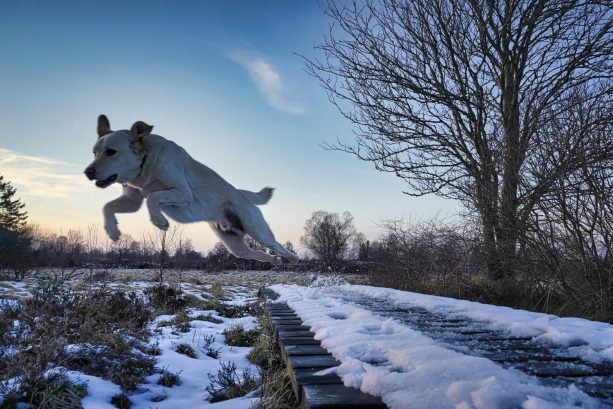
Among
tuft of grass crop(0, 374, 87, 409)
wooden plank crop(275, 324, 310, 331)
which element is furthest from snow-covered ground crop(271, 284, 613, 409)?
tuft of grass crop(0, 374, 87, 409)

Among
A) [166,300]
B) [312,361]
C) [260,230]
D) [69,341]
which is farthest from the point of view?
[166,300]

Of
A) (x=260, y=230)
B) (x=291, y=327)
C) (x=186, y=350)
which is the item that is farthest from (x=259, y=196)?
(x=186, y=350)

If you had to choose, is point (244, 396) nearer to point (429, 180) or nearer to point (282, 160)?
point (282, 160)

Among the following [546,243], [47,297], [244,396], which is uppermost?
[546,243]

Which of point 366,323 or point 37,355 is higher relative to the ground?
point 366,323

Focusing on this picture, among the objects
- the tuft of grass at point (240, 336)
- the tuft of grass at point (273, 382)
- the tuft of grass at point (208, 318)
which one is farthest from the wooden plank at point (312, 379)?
the tuft of grass at point (208, 318)

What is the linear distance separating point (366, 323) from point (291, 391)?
96 cm

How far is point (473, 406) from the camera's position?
74.9 inches

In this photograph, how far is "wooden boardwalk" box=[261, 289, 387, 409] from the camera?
210 cm

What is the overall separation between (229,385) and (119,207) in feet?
13.0

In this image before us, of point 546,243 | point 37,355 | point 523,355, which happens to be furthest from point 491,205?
point 37,355

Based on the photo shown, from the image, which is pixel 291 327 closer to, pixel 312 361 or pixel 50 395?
pixel 312 361

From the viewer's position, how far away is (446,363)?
2469 mm

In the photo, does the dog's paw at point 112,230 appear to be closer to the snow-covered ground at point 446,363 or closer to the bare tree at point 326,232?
the snow-covered ground at point 446,363
